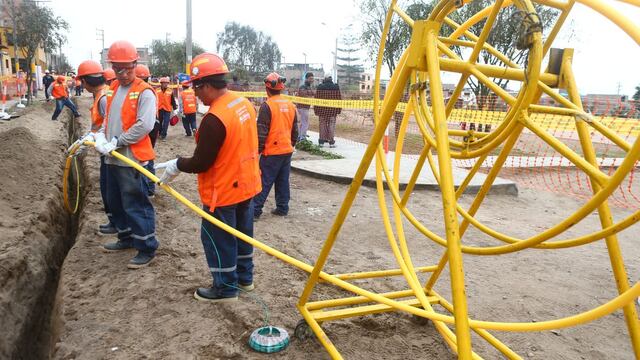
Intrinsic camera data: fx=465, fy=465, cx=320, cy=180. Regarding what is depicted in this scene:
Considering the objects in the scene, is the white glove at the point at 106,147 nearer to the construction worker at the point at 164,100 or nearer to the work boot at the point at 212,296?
the work boot at the point at 212,296

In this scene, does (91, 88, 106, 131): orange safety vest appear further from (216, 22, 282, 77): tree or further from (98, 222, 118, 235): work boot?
(216, 22, 282, 77): tree

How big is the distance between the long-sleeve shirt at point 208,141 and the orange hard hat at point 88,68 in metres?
2.15

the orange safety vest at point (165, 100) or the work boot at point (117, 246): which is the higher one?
the orange safety vest at point (165, 100)

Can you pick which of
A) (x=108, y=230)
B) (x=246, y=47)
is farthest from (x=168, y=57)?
(x=108, y=230)

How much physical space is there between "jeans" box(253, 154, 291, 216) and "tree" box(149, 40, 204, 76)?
49.4 metres

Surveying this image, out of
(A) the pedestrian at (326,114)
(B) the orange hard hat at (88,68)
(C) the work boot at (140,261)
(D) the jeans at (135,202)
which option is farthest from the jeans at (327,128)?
(C) the work boot at (140,261)

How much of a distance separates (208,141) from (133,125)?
1.21 m

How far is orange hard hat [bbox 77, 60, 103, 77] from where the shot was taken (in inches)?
179

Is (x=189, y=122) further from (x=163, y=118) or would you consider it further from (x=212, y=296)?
(x=212, y=296)

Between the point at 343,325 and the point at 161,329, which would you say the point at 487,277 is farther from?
the point at 161,329

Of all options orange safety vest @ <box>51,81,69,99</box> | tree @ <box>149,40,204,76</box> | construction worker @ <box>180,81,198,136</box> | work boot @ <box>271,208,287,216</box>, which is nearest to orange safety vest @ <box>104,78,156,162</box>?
work boot @ <box>271,208,287,216</box>

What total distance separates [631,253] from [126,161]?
17.7 ft

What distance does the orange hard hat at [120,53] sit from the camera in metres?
3.88

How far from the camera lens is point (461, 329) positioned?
170cm
